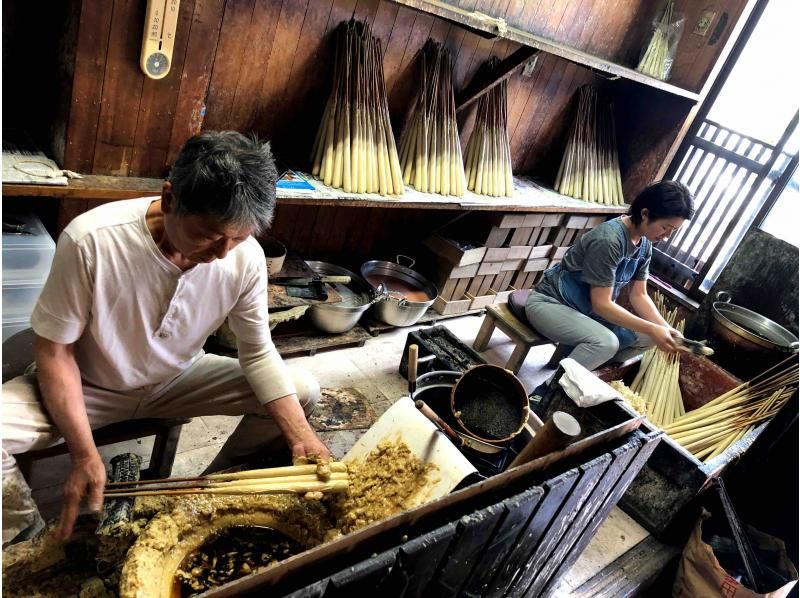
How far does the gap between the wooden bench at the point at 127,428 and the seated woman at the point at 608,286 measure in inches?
109

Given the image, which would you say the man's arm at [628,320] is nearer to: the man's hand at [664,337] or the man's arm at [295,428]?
the man's hand at [664,337]

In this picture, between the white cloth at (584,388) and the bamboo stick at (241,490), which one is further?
the white cloth at (584,388)

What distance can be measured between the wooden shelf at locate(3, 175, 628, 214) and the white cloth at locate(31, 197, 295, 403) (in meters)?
0.97

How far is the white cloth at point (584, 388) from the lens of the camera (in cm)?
282

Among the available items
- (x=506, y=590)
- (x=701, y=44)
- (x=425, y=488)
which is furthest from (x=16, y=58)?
(x=701, y=44)

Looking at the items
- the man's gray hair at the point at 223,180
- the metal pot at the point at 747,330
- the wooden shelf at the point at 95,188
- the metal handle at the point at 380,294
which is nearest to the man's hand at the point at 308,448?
the man's gray hair at the point at 223,180

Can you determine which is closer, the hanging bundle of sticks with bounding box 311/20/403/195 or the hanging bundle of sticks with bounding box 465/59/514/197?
the hanging bundle of sticks with bounding box 311/20/403/195

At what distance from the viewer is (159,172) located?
123 inches

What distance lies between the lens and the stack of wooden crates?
16.0 ft

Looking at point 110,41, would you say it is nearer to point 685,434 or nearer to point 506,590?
point 506,590

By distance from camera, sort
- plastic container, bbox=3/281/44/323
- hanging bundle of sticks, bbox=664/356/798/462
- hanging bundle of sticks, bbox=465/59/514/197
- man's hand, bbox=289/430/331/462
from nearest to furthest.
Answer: man's hand, bbox=289/430/331/462, plastic container, bbox=3/281/44/323, hanging bundle of sticks, bbox=664/356/798/462, hanging bundle of sticks, bbox=465/59/514/197

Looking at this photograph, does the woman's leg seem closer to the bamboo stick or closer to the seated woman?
the seated woman

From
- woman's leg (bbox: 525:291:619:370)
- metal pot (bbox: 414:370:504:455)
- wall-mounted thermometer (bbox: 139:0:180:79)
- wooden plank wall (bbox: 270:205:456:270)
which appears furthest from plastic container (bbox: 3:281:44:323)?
woman's leg (bbox: 525:291:619:370)

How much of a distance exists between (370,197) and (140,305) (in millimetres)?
2142
